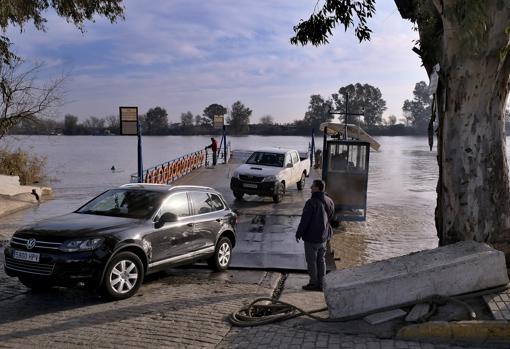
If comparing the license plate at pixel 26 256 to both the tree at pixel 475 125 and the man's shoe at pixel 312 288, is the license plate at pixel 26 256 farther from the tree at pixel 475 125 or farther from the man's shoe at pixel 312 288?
the tree at pixel 475 125

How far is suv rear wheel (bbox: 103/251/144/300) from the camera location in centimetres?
726

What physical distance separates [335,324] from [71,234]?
139 inches

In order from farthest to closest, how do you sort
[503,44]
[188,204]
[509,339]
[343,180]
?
[343,180] → [188,204] → [503,44] → [509,339]

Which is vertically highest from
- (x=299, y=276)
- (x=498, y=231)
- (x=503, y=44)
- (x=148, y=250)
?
(x=503, y=44)

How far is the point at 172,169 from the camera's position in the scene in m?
24.4

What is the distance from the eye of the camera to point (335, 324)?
627 centimetres

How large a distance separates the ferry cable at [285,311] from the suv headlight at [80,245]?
78.5 inches

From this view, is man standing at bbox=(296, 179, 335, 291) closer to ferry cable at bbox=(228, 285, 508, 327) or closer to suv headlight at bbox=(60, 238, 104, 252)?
ferry cable at bbox=(228, 285, 508, 327)

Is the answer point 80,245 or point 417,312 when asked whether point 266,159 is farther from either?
point 417,312

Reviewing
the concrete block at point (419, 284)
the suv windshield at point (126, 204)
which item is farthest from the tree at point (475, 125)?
the suv windshield at point (126, 204)

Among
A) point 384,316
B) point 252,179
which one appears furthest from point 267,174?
point 384,316

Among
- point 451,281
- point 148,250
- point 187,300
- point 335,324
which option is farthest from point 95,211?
point 451,281

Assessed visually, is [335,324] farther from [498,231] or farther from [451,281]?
[498,231]

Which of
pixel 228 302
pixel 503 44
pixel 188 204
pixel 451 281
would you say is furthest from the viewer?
pixel 188 204
